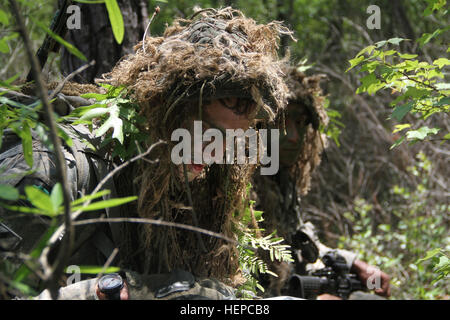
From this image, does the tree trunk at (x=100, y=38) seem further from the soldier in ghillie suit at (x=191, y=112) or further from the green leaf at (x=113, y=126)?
the green leaf at (x=113, y=126)

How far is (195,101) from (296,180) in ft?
7.11

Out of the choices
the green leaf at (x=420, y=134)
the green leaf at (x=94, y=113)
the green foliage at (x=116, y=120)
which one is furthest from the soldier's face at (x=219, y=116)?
the green leaf at (x=420, y=134)

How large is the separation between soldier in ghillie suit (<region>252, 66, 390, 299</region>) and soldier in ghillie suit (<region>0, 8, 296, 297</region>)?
1405 millimetres

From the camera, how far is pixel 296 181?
4.02 m

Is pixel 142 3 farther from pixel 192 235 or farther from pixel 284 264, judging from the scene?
pixel 284 264

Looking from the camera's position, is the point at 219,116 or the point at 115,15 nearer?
the point at 115,15

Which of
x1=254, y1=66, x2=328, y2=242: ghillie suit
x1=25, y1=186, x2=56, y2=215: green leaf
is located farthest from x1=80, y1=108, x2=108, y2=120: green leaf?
x1=254, y1=66, x2=328, y2=242: ghillie suit

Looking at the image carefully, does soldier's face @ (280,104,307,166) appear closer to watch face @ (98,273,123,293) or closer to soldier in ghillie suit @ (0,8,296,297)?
soldier in ghillie suit @ (0,8,296,297)

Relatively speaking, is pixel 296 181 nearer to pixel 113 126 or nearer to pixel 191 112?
pixel 191 112

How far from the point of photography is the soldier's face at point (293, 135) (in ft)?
12.2

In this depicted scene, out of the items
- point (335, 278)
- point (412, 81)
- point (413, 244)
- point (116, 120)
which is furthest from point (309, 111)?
point (116, 120)

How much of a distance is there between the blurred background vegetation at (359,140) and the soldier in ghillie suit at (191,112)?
19.7 inches
